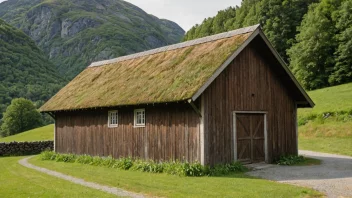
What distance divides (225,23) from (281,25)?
2413 centimetres

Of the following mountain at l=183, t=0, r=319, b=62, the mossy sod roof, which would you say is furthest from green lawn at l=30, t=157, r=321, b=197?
mountain at l=183, t=0, r=319, b=62

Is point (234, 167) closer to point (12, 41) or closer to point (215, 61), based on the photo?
point (215, 61)

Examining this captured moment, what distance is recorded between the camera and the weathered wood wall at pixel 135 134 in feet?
59.6

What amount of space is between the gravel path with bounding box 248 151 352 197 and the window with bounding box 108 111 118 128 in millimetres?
8479

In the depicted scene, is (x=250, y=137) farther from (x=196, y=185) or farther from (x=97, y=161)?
(x=97, y=161)

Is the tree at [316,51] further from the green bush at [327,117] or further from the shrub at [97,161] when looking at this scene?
the shrub at [97,161]

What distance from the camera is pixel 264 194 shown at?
12.5m

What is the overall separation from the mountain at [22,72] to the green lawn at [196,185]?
9276 cm

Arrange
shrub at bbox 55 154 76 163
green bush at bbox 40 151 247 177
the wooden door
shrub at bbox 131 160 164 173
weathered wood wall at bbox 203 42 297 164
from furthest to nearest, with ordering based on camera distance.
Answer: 1. shrub at bbox 55 154 76 163
2. the wooden door
3. shrub at bbox 131 160 164 173
4. weathered wood wall at bbox 203 42 297 164
5. green bush at bbox 40 151 247 177

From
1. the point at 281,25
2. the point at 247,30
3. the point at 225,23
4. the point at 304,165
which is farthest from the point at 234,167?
the point at 225,23

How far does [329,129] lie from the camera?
35.7m

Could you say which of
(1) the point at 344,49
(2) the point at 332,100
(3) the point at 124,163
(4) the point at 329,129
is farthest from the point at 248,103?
(1) the point at 344,49

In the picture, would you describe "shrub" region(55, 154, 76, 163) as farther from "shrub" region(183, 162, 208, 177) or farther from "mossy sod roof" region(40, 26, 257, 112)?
"shrub" region(183, 162, 208, 177)

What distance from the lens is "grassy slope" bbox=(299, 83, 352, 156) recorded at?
1191 inches
